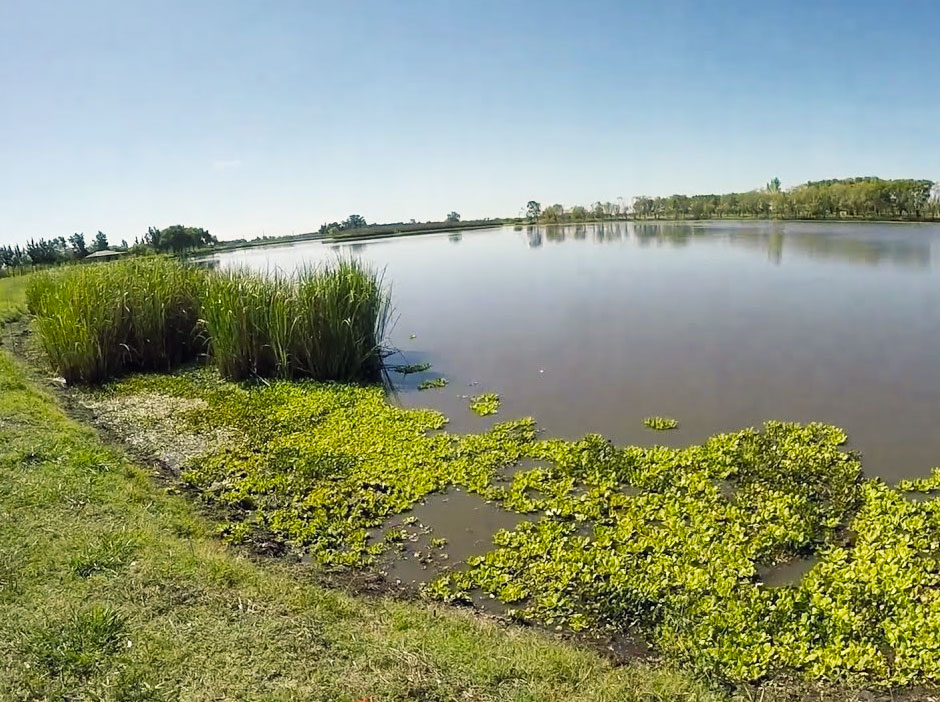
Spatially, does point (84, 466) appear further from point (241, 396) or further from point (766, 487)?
point (766, 487)

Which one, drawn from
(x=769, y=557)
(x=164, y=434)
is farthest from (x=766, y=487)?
(x=164, y=434)

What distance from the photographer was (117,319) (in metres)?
11.4

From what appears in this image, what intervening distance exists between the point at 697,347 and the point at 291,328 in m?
8.31

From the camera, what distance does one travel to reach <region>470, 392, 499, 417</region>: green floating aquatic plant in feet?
29.6

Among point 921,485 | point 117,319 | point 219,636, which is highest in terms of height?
point 117,319

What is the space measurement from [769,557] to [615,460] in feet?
7.00

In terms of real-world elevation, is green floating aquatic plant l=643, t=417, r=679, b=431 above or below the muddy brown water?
below

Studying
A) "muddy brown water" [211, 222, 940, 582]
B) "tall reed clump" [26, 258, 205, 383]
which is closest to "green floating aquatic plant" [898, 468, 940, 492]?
"muddy brown water" [211, 222, 940, 582]

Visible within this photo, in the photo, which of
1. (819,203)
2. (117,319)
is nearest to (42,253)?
(117,319)

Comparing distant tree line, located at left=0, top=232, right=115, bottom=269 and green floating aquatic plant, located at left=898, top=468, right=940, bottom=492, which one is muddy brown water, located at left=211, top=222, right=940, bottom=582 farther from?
distant tree line, located at left=0, top=232, right=115, bottom=269

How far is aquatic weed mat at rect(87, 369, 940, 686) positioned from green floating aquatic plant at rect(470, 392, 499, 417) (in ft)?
2.54

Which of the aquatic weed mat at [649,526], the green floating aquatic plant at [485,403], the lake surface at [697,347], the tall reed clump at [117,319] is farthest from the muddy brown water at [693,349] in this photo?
the tall reed clump at [117,319]

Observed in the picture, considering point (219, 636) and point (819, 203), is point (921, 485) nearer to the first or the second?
point (219, 636)

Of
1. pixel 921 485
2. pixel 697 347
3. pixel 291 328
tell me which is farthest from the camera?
pixel 697 347
